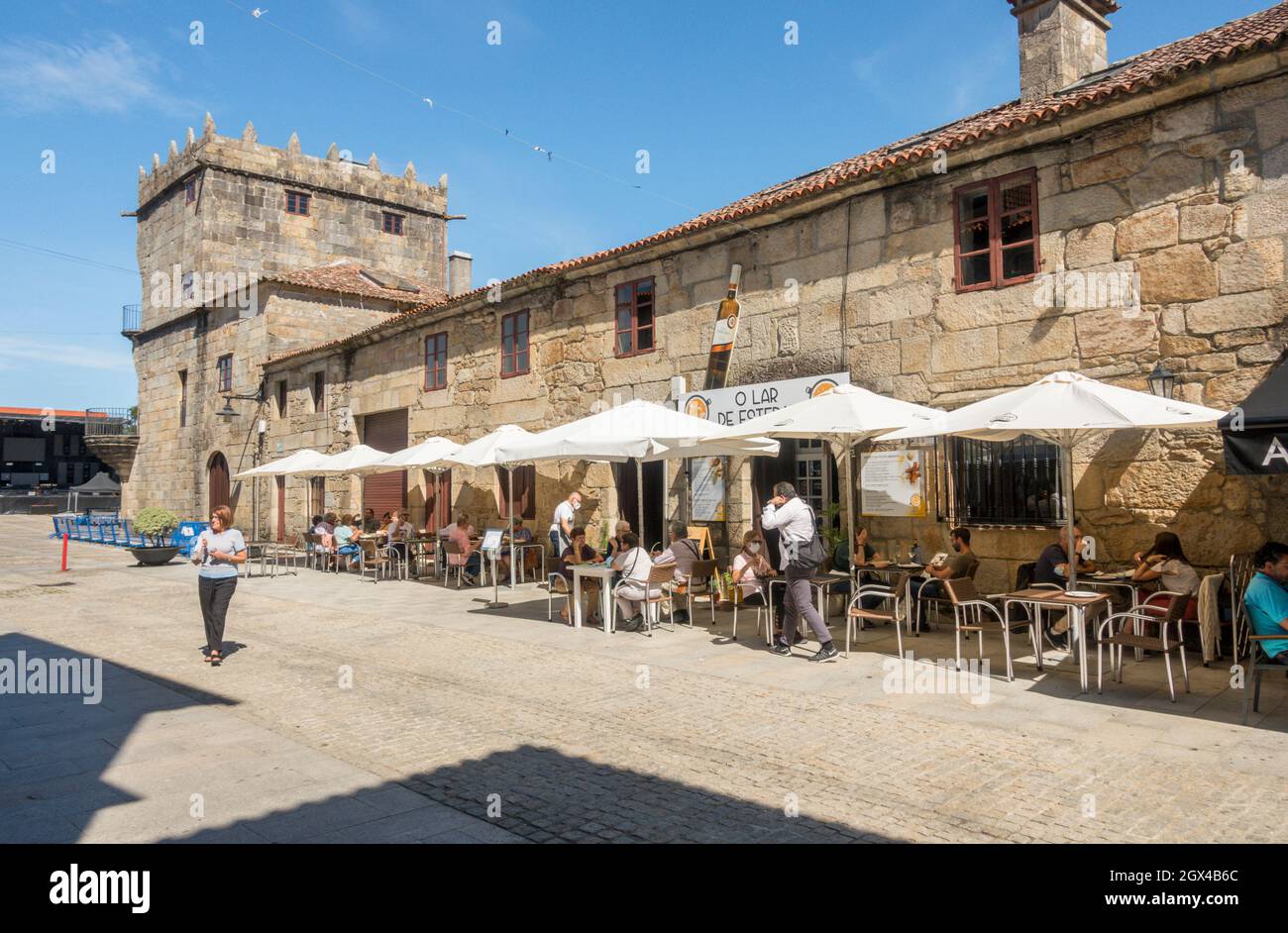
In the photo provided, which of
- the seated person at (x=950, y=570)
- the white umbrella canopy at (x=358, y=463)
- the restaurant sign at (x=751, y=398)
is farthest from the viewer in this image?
the white umbrella canopy at (x=358, y=463)

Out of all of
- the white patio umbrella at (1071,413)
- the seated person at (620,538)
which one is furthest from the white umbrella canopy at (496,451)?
the white patio umbrella at (1071,413)

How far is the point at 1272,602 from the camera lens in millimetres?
5230

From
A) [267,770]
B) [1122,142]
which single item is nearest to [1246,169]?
[1122,142]

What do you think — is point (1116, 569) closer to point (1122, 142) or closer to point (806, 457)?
point (1122, 142)

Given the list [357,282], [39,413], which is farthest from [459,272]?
[39,413]

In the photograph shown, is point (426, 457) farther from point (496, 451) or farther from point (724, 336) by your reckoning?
point (724, 336)

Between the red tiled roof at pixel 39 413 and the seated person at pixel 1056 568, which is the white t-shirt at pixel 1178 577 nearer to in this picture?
the seated person at pixel 1056 568

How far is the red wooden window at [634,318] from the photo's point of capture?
523 inches

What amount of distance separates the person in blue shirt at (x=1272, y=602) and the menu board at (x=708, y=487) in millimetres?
7387

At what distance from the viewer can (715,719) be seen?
5727 millimetres

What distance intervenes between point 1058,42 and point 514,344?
977 cm

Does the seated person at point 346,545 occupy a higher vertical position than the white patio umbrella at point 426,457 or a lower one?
lower

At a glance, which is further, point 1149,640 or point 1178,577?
point 1178,577
